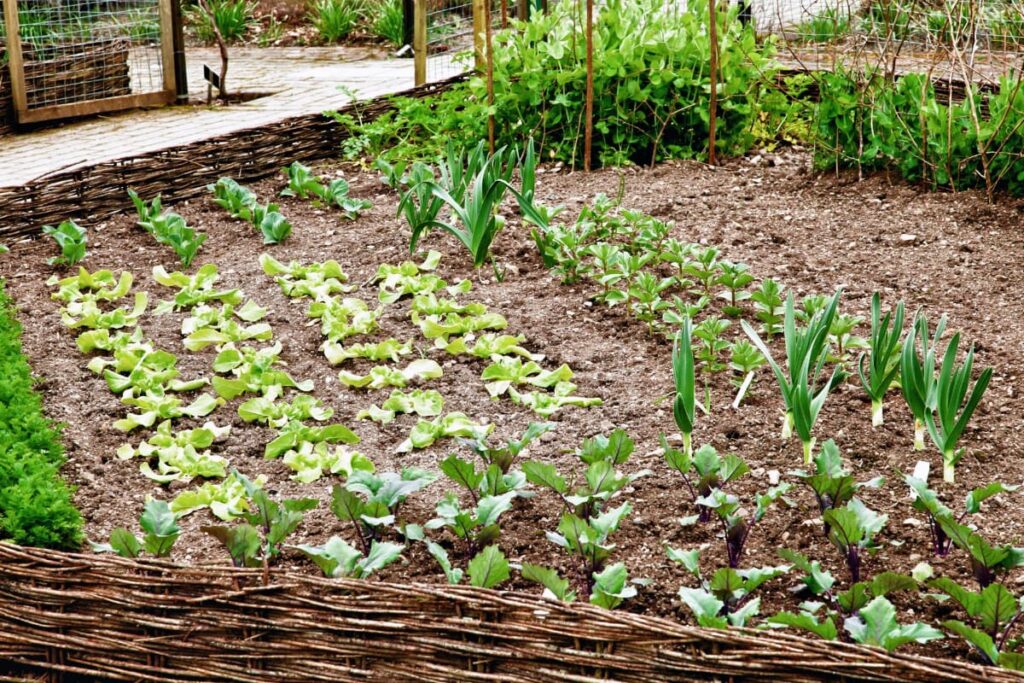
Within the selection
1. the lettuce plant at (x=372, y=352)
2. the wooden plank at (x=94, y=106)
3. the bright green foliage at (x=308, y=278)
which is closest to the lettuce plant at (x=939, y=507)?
the lettuce plant at (x=372, y=352)

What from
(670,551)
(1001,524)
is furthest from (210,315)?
(1001,524)

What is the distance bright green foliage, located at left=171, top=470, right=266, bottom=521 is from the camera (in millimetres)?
2938

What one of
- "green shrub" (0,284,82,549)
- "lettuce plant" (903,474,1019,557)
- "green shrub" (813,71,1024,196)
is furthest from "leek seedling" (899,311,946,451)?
"green shrub" (813,71,1024,196)

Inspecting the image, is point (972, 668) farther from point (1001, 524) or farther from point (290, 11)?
point (290, 11)

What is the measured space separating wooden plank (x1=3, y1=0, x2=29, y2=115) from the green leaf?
20.8ft

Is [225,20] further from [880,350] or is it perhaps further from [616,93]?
[880,350]

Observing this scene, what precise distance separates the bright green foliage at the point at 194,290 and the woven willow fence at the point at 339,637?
1910 mm

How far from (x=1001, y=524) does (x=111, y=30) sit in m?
7.38

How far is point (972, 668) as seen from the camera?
203cm

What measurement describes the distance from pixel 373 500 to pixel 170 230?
2.64 m

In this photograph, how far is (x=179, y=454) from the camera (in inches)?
129

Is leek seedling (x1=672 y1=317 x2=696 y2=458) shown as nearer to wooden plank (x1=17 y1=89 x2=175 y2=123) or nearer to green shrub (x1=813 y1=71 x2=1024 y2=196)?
green shrub (x1=813 y1=71 x2=1024 y2=196)

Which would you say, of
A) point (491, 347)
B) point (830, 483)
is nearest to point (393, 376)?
point (491, 347)

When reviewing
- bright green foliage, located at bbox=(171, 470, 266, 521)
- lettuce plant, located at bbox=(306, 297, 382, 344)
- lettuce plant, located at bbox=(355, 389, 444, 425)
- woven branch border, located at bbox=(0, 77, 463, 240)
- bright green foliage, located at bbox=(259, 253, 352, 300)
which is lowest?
bright green foliage, located at bbox=(171, 470, 266, 521)
